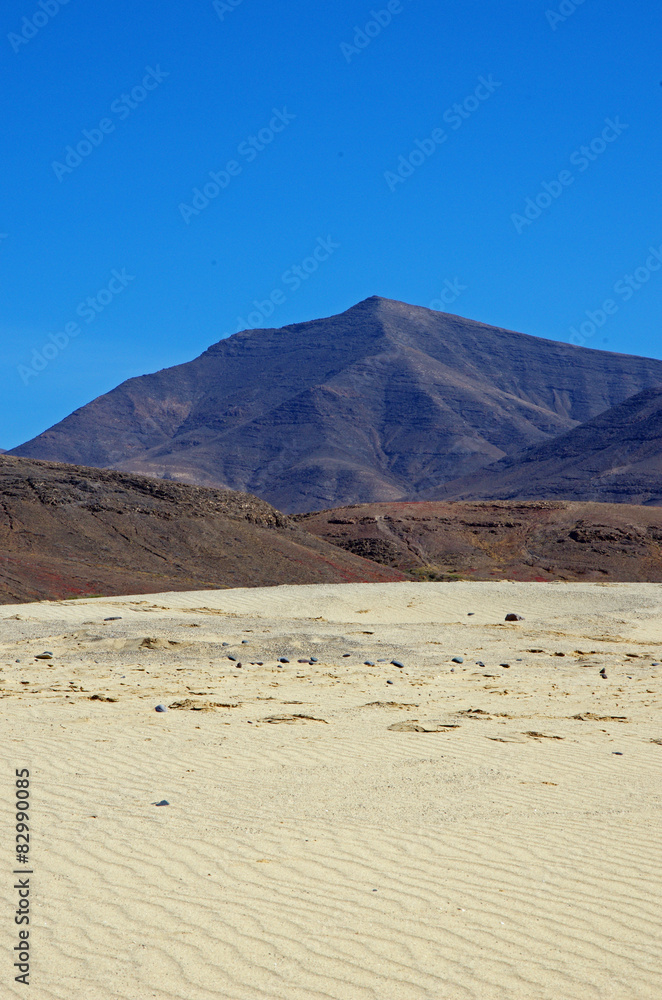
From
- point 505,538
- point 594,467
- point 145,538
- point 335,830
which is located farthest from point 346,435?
point 335,830

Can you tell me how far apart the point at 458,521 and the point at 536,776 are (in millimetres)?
46701

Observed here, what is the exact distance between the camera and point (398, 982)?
3.77 meters

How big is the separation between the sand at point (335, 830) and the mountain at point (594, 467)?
323 ft

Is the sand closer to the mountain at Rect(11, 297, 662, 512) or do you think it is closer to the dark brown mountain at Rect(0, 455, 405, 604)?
the dark brown mountain at Rect(0, 455, 405, 604)

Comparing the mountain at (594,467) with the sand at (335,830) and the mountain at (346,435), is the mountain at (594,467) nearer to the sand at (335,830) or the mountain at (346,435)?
the mountain at (346,435)

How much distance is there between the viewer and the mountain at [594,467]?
109 m

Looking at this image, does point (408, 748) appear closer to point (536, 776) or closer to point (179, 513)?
point (536, 776)

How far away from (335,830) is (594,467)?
4785 inches

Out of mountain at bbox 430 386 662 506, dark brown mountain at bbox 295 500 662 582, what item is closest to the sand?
dark brown mountain at bbox 295 500 662 582

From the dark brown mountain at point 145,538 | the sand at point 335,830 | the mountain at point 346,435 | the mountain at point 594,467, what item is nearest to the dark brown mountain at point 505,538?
the dark brown mountain at point 145,538

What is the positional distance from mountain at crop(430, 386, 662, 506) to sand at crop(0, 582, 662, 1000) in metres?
98.6

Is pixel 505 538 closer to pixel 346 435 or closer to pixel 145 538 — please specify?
pixel 145 538

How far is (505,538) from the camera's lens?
51875 millimetres

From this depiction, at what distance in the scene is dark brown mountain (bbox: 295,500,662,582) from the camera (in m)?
47.1
